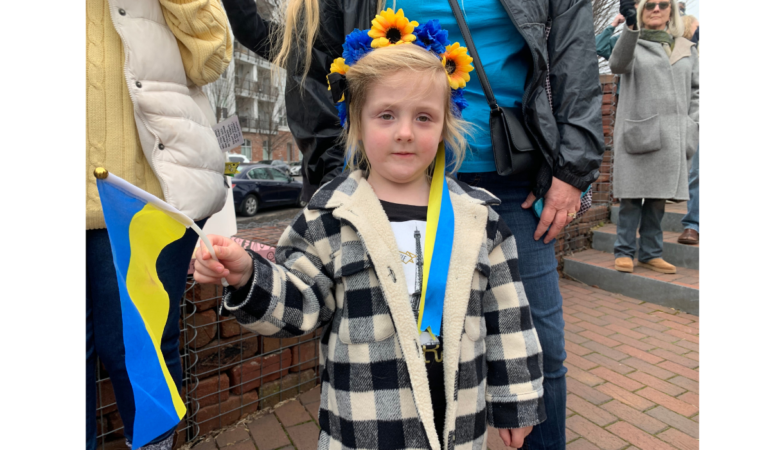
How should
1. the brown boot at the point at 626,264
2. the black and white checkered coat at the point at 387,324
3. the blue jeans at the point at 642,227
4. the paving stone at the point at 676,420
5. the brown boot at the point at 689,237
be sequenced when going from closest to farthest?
the black and white checkered coat at the point at 387,324 < the paving stone at the point at 676,420 < the blue jeans at the point at 642,227 < the brown boot at the point at 626,264 < the brown boot at the point at 689,237

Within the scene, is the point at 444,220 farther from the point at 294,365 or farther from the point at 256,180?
the point at 256,180

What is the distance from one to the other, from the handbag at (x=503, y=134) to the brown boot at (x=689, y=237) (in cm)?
417

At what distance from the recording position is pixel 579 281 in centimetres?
496

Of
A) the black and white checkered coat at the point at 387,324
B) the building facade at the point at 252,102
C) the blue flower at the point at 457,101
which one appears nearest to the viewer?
the black and white checkered coat at the point at 387,324

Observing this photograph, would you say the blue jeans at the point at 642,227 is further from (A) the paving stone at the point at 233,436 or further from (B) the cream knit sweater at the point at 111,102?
(B) the cream knit sweater at the point at 111,102

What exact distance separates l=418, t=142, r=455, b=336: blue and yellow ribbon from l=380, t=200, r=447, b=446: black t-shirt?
3cm

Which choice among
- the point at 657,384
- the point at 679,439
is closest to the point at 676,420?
the point at 679,439

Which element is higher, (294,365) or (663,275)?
(663,275)

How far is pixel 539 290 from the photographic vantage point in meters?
1.57

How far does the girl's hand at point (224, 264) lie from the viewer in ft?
3.18

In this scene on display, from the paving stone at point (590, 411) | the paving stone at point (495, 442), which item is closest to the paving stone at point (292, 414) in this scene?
the paving stone at point (495, 442)

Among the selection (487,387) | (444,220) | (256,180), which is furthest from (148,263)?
(256,180)

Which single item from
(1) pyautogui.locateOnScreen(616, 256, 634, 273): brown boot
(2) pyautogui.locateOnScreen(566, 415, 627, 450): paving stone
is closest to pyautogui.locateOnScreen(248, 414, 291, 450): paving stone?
(2) pyautogui.locateOnScreen(566, 415, 627, 450): paving stone

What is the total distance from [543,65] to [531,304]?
0.79 m
